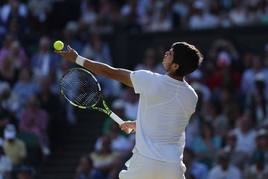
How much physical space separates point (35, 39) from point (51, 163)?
312cm

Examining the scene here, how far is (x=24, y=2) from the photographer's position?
1959 centimetres

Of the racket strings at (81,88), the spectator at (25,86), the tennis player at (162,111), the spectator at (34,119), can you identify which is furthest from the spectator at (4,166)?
the tennis player at (162,111)

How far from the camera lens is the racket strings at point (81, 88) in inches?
347

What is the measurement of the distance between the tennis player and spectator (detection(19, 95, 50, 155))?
8120 millimetres

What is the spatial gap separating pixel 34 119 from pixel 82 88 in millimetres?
7062

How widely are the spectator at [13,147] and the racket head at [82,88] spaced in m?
→ 6.21

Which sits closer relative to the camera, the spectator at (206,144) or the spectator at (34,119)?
the spectator at (206,144)

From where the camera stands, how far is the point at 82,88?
29.1ft

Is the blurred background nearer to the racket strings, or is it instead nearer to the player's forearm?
the racket strings

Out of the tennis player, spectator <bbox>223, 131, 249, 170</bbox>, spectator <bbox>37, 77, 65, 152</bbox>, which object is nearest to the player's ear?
the tennis player

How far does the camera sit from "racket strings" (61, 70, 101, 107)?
881cm

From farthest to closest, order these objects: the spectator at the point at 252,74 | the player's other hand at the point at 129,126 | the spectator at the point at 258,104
Answer: the spectator at the point at 252,74, the spectator at the point at 258,104, the player's other hand at the point at 129,126

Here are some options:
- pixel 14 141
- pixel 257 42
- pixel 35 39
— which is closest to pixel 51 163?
pixel 14 141

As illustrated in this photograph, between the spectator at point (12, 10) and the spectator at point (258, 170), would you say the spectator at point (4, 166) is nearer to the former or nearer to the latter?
the spectator at point (258, 170)
